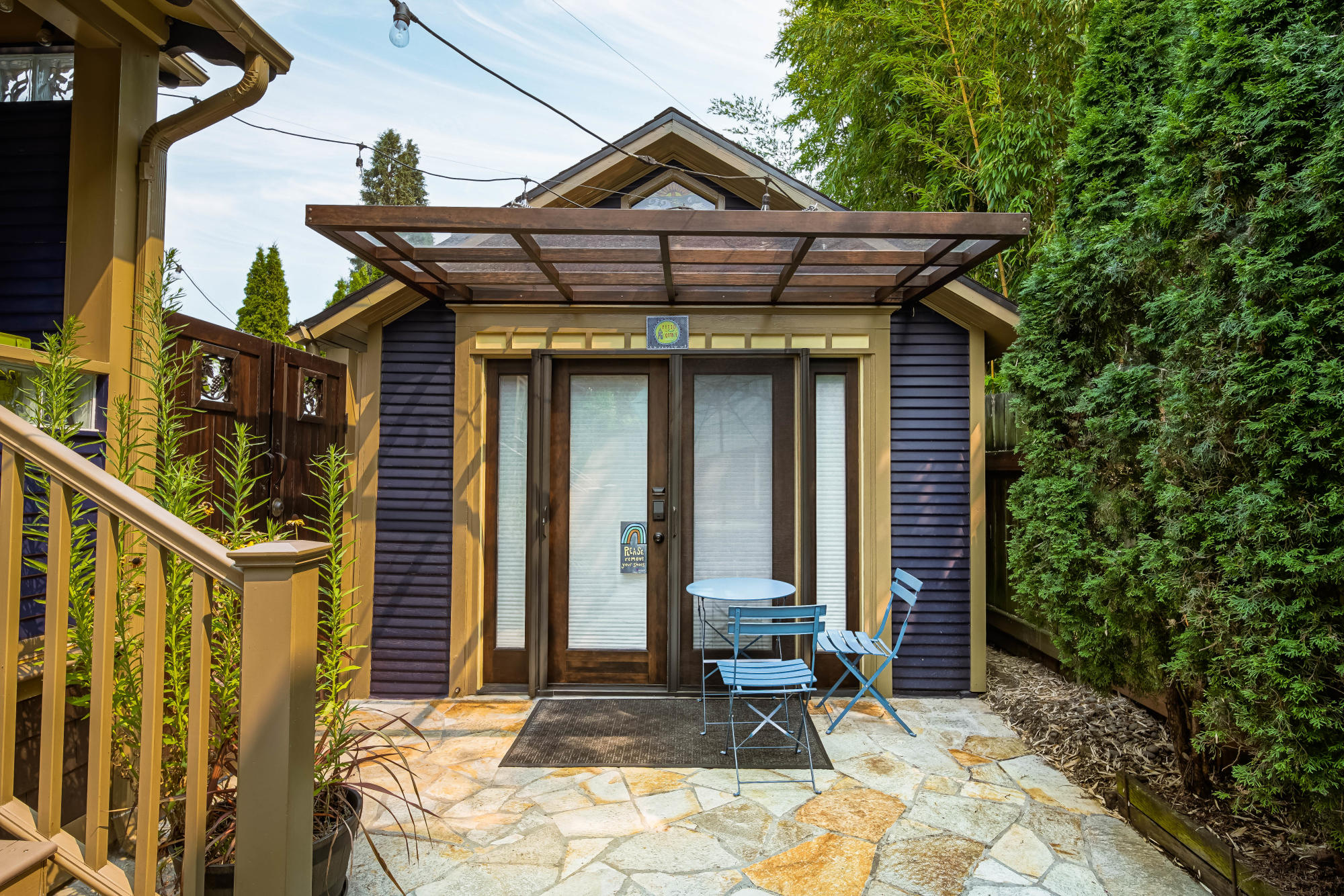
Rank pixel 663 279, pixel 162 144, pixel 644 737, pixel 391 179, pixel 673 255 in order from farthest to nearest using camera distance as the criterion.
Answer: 1. pixel 391 179
2. pixel 663 279
3. pixel 644 737
4. pixel 673 255
5. pixel 162 144

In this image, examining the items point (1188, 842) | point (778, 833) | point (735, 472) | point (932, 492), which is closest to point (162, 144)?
point (735, 472)

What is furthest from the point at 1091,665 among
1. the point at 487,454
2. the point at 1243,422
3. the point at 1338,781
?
the point at 487,454

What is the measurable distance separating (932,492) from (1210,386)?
95.2 inches

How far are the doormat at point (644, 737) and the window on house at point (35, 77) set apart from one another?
3.57 meters

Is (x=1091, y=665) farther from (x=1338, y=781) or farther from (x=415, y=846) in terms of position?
(x=415, y=846)

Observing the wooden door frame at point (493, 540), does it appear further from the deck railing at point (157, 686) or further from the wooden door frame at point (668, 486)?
the deck railing at point (157, 686)

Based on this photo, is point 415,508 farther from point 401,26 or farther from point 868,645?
point 868,645

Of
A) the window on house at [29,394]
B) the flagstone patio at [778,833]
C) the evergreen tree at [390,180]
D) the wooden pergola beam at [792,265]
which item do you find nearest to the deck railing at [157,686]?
the window on house at [29,394]

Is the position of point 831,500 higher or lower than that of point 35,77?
lower

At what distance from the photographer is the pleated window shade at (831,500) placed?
4.85m

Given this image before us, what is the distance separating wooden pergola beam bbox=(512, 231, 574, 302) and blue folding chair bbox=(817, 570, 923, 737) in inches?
105

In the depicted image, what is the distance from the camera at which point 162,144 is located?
2.78m

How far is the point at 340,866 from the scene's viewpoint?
7.54 ft

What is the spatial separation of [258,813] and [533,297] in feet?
11.7
